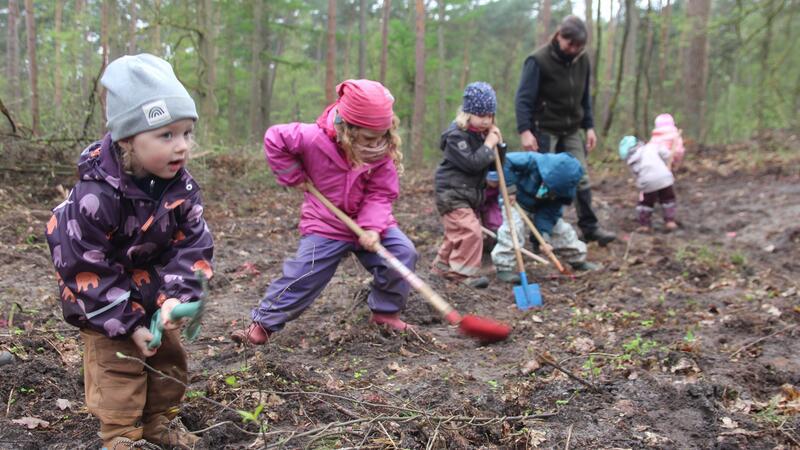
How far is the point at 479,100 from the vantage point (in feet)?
18.5

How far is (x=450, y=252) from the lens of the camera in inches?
243

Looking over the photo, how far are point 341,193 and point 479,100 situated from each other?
199 centimetres

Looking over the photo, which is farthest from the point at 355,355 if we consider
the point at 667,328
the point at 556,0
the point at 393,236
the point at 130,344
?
A: the point at 556,0

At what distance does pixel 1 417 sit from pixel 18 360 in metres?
0.58

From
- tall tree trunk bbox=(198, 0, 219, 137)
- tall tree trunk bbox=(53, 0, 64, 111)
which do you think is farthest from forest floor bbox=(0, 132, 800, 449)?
tall tree trunk bbox=(198, 0, 219, 137)

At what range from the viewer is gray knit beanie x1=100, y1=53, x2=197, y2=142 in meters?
2.32

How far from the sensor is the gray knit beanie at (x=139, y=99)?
2.32 meters

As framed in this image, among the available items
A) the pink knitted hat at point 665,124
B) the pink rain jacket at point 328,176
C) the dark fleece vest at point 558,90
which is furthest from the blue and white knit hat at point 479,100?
the pink knitted hat at point 665,124

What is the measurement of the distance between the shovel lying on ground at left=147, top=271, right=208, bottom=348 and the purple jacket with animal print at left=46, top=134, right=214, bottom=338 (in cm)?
10

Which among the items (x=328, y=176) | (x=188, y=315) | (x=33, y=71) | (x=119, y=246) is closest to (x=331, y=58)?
(x=33, y=71)

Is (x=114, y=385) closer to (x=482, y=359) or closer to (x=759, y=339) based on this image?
(x=482, y=359)

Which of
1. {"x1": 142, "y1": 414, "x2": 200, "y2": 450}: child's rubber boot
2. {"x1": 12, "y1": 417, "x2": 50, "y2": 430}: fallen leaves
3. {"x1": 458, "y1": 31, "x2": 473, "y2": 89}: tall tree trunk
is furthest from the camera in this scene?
{"x1": 458, "y1": 31, "x2": 473, "y2": 89}: tall tree trunk

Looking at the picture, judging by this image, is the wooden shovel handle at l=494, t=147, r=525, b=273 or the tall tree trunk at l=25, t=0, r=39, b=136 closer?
the wooden shovel handle at l=494, t=147, r=525, b=273

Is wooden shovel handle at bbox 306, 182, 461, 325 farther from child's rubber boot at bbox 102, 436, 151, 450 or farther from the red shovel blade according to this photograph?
child's rubber boot at bbox 102, 436, 151, 450
